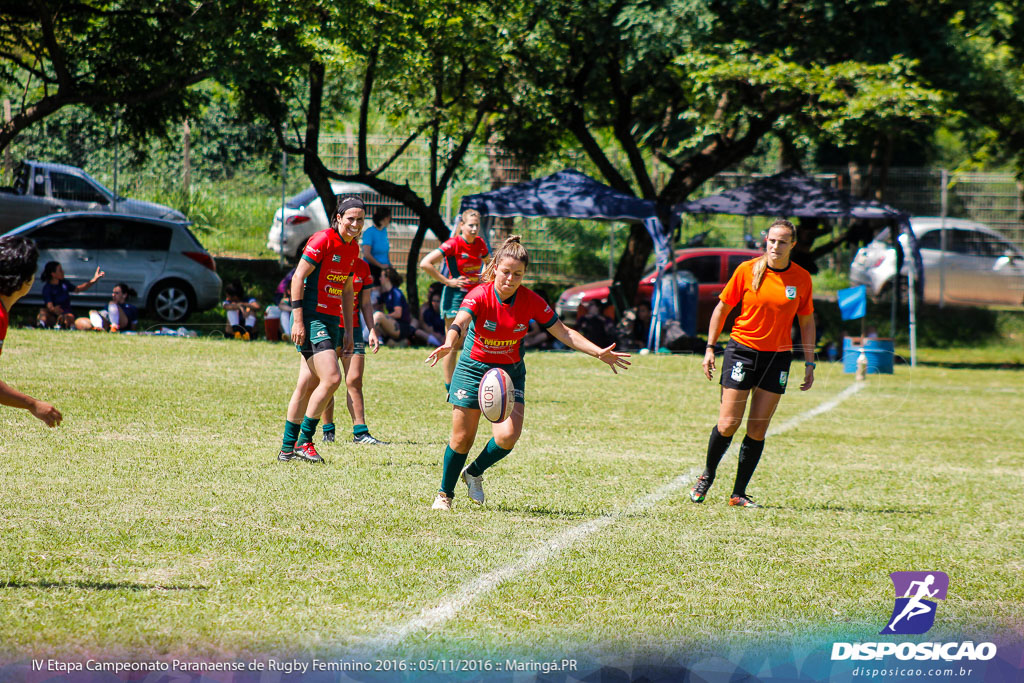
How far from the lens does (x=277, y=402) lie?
11859mm

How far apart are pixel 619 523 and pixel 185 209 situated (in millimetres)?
20374

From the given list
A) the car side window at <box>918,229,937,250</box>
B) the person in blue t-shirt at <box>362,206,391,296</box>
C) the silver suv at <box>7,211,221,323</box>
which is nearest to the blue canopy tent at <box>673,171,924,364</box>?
the car side window at <box>918,229,937,250</box>

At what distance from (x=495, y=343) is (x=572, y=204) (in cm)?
1339

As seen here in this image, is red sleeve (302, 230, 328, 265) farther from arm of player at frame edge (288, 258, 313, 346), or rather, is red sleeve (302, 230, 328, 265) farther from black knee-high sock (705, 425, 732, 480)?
black knee-high sock (705, 425, 732, 480)

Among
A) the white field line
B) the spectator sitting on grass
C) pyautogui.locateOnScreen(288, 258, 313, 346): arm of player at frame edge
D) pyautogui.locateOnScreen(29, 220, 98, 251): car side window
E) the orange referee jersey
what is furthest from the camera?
pyautogui.locateOnScreen(29, 220, 98, 251): car side window

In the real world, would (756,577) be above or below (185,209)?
below

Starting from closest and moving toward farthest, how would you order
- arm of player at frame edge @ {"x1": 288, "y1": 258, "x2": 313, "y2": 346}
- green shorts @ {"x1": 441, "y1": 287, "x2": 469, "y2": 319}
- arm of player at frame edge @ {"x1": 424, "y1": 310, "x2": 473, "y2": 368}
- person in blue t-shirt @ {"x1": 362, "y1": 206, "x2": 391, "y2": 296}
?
arm of player at frame edge @ {"x1": 424, "y1": 310, "x2": 473, "y2": 368}
arm of player at frame edge @ {"x1": 288, "y1": 258, "x2": 313, "y2": 346}
green shorts @ {"x1": 441, "y1": 287, "x2": 469, "y2": 319}
person in blue t-shirt @ {"x1": 362, "y1": 206, "x2": 391, "y2": 296}

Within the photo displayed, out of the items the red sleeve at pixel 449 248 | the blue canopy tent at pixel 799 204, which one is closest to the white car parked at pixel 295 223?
the blue canopy tent at pixel 799 204

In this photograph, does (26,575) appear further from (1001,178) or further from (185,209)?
(1001,178)

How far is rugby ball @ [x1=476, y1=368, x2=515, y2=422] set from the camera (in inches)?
265

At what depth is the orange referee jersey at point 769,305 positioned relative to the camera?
7648 millimetres

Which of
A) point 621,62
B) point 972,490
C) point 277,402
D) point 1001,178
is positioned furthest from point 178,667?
point 1001,178

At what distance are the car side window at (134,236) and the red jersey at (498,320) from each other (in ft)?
46.7

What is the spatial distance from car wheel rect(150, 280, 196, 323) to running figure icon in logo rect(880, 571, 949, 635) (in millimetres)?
16122
